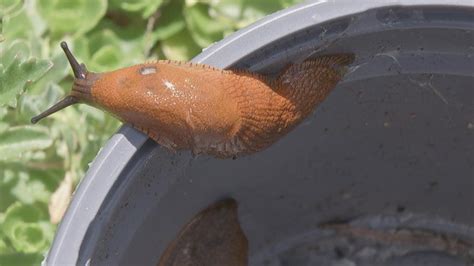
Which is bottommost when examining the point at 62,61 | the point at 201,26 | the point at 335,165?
the point at 335,165

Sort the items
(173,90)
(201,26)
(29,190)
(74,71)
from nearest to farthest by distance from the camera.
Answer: (173,90), (74,71), (29,190), (201,26)

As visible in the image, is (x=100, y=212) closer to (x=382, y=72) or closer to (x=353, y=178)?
(x=382, y=72)

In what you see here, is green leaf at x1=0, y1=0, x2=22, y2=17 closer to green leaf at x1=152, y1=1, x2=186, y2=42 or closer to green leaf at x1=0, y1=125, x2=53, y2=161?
green leaf at x1=0, y1=125, x2=53, y2=161

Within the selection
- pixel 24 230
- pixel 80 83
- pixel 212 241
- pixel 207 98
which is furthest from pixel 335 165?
pixel 24 230

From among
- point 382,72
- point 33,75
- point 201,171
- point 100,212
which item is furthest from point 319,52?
point 33,75

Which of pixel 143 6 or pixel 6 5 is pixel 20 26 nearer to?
pixel 6 5

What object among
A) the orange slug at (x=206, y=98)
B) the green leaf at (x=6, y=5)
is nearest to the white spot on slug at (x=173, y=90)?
the orange slug at (x=206, y=98)

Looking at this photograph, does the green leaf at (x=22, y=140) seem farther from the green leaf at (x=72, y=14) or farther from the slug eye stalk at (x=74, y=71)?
the green leaf at (x=72, y=14)

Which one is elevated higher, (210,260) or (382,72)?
(382,72)
